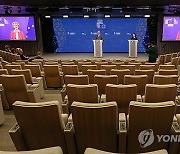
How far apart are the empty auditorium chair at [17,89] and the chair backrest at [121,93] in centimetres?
182

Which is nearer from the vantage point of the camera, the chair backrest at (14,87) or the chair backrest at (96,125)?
the chair backrest at (96,125)

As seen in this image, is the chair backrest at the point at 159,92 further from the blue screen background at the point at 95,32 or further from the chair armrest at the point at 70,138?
the blue screen background at the point at 95,32

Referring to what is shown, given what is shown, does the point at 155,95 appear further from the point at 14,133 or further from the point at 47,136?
the point at 14,133

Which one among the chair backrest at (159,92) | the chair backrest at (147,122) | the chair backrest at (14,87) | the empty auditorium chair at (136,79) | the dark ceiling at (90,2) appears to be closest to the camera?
the chair backrest at (147,122)

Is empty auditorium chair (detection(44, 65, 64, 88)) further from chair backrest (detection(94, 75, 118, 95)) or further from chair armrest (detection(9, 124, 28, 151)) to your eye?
chair armrest (detection(9, 124, 28, 151))

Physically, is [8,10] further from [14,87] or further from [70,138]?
[70,138]

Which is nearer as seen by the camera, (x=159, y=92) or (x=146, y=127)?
(x=146, y=127)

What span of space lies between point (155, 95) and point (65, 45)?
12970mm

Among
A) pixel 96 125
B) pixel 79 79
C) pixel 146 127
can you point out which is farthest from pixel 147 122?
pixel 79 79

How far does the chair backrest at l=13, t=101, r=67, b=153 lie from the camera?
2.38 meters

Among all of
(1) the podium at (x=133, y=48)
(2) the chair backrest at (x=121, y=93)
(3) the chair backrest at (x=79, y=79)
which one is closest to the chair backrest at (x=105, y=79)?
(3) the chair backrest at (x=79, y=79)

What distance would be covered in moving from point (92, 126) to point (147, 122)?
57 centimetres

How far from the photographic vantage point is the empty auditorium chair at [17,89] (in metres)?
4.28

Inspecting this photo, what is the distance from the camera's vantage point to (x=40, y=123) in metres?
2.47
